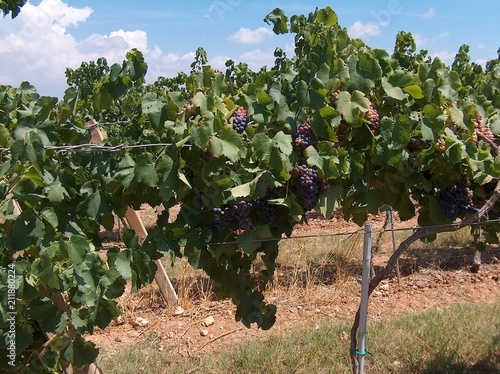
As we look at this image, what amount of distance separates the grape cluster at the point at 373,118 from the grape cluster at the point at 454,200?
1.67 feet

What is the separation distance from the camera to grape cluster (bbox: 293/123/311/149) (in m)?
2.05

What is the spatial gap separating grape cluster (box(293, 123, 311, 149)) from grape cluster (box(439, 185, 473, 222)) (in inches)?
29.3

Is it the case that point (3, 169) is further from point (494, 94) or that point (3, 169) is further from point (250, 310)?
point (494, 94)

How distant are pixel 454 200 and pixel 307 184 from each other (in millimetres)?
761

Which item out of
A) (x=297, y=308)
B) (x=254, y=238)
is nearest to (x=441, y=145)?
(x=254, y=238)

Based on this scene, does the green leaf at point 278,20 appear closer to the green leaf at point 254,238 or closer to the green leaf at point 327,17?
the green leaf at point 327,17

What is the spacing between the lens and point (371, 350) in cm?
396

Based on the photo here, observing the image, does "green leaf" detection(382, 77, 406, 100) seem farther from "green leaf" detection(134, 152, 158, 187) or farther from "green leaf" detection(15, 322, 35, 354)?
"green leaf" detection(15, 322, 35, 354)

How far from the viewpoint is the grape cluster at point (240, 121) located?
79.4 inches

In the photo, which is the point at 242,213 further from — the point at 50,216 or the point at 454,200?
the point at 454,200

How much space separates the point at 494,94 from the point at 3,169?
2.37 metres

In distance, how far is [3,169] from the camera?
1905mm

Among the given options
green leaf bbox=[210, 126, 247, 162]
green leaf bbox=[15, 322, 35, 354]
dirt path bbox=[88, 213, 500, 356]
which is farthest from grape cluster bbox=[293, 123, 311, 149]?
dirt path bbox=[88, 213, 500, 356]

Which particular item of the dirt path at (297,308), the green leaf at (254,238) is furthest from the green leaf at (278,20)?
the dirt path at (297,308)
